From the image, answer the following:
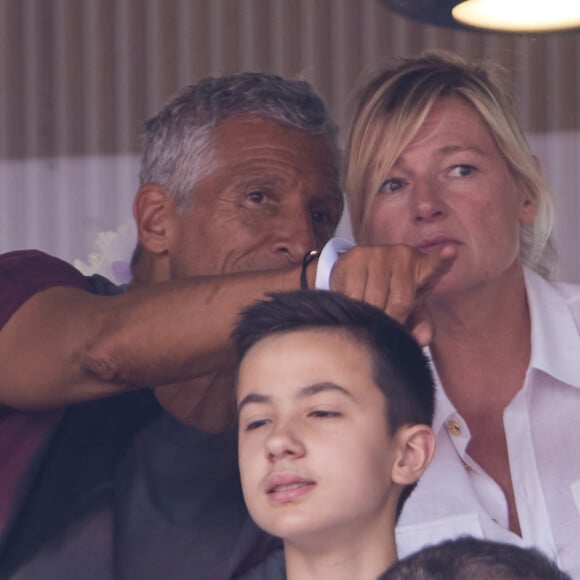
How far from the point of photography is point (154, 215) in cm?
162

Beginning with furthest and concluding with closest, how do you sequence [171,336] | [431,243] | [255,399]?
[431,243], [171,336], [255,399]

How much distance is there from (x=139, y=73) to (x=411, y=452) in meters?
2.14

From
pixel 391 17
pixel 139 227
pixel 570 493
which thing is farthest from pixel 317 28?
pixel 570 493

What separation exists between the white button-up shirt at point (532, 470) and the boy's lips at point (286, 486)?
0.40 metres

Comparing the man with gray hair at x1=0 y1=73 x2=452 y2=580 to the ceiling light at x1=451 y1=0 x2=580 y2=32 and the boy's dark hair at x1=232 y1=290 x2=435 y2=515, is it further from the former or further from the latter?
the ceiling light at x1=451 y1=0 x2=580 y2=32

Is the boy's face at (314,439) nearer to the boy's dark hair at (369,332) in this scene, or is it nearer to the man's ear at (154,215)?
the boy's dark hair at (369,332)

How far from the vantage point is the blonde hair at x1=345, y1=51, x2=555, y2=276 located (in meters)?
1.58

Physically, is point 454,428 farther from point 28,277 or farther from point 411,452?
point 28,277

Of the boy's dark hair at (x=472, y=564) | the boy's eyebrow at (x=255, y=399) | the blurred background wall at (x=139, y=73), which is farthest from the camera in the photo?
the blurred background wall at (x=139, y=73)

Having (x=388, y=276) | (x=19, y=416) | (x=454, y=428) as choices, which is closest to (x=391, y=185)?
(x=454, y=428)

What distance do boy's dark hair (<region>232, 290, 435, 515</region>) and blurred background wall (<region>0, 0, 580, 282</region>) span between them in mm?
1898

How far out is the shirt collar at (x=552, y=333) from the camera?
1.55 meters

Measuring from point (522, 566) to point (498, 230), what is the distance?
624mm

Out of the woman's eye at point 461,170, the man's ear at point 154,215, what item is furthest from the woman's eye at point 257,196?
the woman's eye at point 461,170
